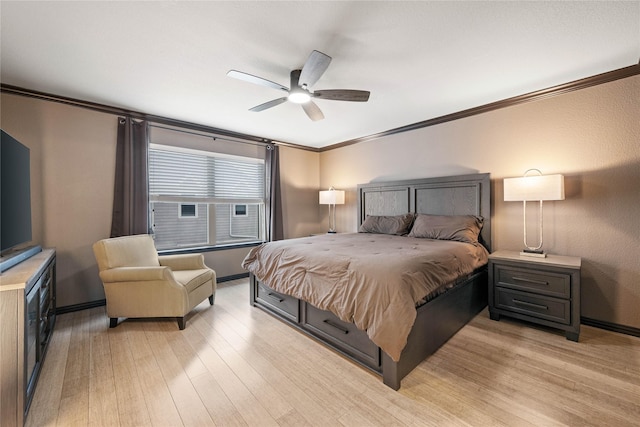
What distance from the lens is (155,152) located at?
3.85m

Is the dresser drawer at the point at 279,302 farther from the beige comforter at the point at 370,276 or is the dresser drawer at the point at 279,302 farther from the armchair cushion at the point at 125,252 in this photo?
the armchair cushion at the point at 125,252

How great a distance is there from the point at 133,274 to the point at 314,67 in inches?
101

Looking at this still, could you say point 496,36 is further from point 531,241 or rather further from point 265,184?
point 265,184

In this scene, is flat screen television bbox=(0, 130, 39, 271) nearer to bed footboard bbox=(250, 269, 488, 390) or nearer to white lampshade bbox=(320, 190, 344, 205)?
bed footboard bbox=(250, 269, 488, 390)

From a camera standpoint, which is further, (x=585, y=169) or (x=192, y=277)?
(x=192, y=277)

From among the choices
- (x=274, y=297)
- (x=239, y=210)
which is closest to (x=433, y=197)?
(x=274, y=297)

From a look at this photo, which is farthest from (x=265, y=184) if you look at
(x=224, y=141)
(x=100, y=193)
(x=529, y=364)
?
(x=529, y=364)

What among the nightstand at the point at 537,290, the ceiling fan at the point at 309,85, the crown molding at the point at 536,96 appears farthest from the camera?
the crown molding at the point at 536,96

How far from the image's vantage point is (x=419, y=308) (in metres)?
1.99

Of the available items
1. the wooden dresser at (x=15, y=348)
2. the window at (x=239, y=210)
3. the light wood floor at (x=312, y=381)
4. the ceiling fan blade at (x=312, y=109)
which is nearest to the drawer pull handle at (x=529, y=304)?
the light wood floor at (x=312, y=381)

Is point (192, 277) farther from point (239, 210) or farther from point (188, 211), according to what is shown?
point (239, 210)

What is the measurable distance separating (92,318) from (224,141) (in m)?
2.96

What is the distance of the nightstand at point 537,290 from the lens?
2.38 m

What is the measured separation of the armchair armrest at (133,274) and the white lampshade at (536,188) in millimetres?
3710
